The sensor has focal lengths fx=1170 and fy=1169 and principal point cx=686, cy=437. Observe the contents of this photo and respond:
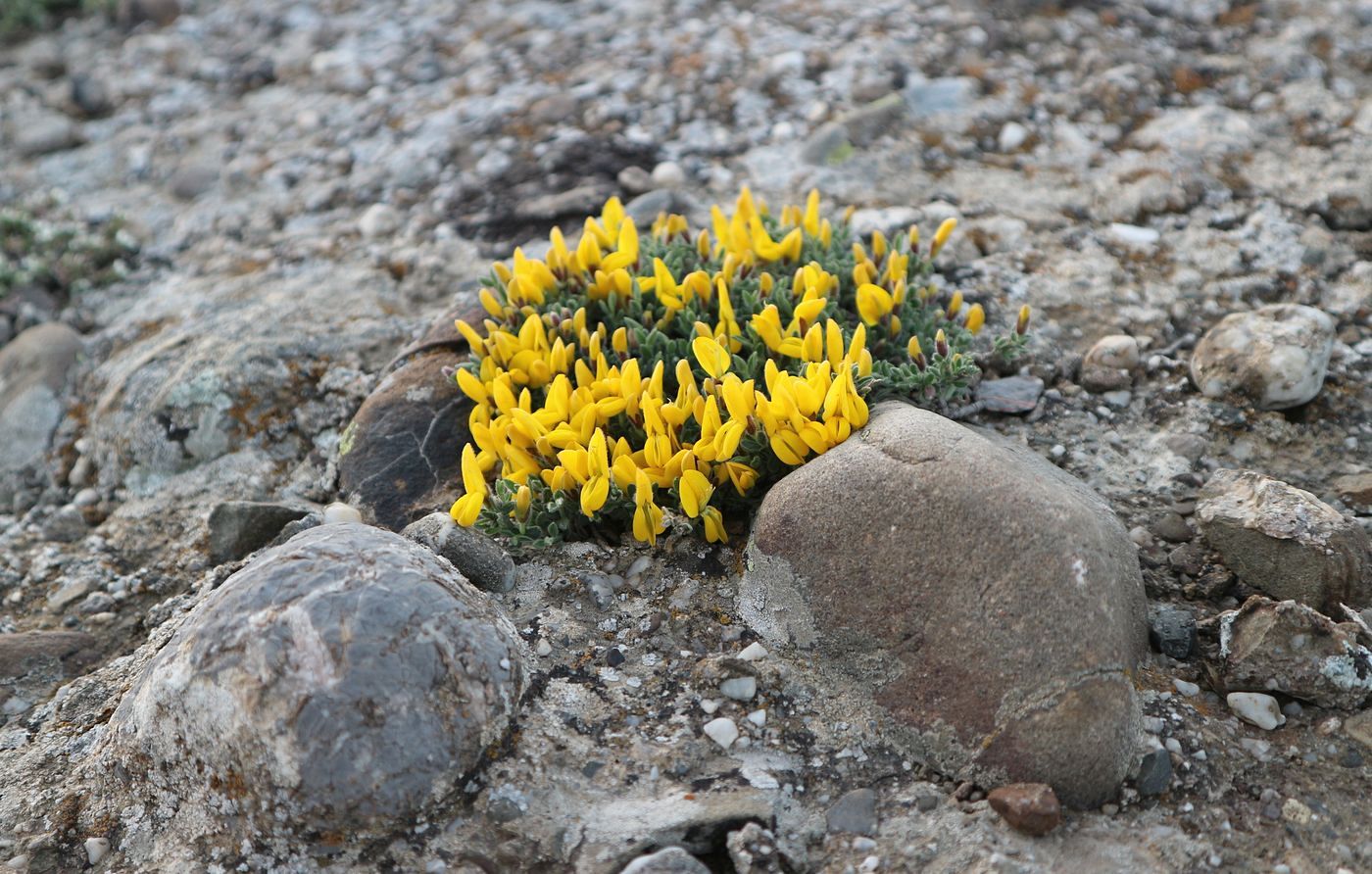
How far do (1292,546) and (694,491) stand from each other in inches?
65.3

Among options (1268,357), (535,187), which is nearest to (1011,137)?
(1268,357)

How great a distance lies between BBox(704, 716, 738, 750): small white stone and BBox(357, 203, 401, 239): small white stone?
130 inches

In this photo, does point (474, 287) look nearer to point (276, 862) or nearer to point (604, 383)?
point (604, 383)

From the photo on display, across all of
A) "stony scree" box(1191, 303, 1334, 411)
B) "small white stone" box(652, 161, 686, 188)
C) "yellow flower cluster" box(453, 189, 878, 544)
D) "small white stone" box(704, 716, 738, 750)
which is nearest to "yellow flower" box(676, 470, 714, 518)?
"yellow flower cluster" box(453, 189, 878, 544)

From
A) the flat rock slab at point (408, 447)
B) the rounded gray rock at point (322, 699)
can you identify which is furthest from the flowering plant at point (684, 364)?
the rounded gray rock at point (322, 699)

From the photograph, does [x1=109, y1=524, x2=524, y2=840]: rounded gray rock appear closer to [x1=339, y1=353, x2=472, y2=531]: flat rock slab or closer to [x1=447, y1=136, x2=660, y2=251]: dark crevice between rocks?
[x1=339, y1=353, x2=472, y2=531]: flat rock slab

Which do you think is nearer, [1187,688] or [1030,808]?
[1030,808]

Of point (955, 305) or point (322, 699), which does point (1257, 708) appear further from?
point (322, 699)

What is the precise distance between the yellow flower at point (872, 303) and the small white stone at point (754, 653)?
4.20 ft

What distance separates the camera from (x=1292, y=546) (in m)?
3.22

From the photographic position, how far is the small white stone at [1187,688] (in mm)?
3047

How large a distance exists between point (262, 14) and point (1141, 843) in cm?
713

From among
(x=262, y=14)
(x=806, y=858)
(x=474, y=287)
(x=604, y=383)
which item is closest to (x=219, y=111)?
(x=262, y=14)

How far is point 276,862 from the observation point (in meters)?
2.76
